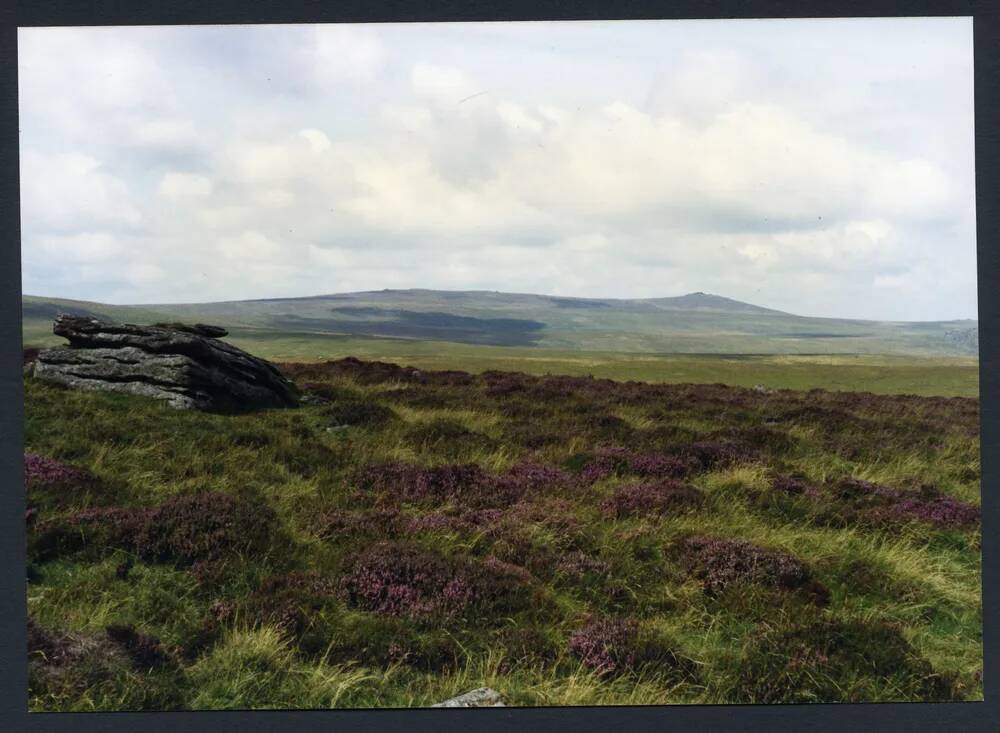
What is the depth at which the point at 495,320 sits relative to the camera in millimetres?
14516

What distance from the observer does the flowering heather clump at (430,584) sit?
7.63 metres

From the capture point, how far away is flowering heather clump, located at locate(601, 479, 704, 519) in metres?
9.36

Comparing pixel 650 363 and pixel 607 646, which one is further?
pixel 650 363

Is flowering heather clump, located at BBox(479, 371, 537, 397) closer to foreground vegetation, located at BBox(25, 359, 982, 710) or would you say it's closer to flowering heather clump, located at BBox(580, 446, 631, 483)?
foreground vegetation, located at BBox(25, 359, 982, 710)

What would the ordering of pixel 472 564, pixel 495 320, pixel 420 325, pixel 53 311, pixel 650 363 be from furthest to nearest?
1. pixel 650 363
2. pixel 495 320
3. pixel 420 325
4. pixel 53 311
5. pixel 472 564

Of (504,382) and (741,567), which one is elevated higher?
(504,382)

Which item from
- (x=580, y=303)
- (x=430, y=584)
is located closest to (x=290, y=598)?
(x=430, y=584)

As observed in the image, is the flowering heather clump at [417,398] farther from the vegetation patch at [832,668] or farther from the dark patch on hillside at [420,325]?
the vegetation patch at [832,668]

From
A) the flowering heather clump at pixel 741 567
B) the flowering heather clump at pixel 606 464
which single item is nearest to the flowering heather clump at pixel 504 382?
the flowering heather clump at pixel 606 464

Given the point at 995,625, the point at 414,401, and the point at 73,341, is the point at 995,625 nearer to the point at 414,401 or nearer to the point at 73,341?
the point at 414,401

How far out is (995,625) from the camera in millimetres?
7930

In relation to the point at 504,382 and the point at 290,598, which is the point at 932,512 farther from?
the point at 290,598

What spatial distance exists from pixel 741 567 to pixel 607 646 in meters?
1.95

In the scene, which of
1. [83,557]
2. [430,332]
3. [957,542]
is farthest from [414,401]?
[957,542]
